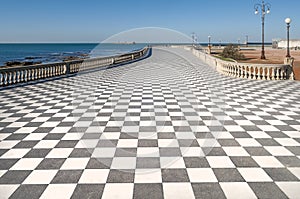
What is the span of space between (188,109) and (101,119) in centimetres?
232

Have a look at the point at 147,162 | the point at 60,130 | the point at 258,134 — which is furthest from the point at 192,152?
the point at 60,130

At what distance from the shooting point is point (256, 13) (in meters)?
23.9

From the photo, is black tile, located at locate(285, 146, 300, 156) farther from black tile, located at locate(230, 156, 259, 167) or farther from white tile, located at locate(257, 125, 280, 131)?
white tile, located at locate(257, 125, 280, 131)

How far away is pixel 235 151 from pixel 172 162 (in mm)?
1072

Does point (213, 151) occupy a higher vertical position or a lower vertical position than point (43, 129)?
lower

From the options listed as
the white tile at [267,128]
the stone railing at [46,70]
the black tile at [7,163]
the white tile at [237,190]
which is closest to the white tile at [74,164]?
the black tile at [7,163]

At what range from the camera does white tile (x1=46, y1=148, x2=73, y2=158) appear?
3726mm

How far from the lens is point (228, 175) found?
315 centimetres

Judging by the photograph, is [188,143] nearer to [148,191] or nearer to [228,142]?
[228,142]

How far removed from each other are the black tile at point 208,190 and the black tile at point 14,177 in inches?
82.0

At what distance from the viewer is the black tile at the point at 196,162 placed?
134 inches

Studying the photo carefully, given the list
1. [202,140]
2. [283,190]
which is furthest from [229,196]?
[202,140]

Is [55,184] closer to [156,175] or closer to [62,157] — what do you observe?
[62,157]

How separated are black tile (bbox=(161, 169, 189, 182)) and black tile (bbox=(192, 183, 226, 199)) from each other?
0.18 m
